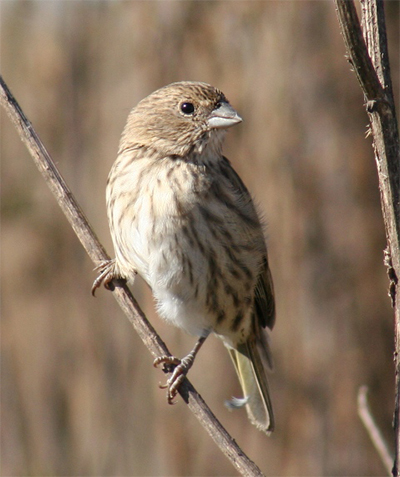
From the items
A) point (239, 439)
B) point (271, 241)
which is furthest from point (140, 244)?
point (239, 439)

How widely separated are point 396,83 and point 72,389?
4.17 meters

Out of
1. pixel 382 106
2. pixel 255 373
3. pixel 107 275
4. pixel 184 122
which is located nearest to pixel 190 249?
pixel 107 275

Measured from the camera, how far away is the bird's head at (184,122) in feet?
12.8

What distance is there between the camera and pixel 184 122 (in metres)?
3.97

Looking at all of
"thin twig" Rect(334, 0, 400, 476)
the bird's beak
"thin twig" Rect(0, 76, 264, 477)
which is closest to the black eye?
the bird's beak

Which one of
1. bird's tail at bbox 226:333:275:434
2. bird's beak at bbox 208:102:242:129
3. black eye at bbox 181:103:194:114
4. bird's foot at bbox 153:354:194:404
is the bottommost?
bird's tail at bbox 226:333:275:434

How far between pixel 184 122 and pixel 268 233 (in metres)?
1.82

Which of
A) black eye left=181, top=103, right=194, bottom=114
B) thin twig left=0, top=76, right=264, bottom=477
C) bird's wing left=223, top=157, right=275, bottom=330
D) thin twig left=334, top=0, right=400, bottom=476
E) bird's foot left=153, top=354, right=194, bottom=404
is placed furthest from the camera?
bird's wing left=223, top=157, right=275, bottom=330

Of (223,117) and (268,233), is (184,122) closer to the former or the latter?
(223,117)

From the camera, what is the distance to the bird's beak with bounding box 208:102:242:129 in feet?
12.6

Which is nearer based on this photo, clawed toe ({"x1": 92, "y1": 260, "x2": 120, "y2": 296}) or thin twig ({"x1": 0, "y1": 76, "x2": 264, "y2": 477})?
thin twig ({"x1": 0, "y1": 76, "x2": 264, "y2": 477})

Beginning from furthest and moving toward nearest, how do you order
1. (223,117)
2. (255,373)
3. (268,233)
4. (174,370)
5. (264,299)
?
1. (268,233)
2. (255,373)
3. (264,299)
4. (223,117)
5. (174,370)

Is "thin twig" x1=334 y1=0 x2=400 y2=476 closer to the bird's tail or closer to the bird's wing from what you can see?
the bird's wing

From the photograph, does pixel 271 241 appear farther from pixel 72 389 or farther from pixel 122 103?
pixel 72 389
